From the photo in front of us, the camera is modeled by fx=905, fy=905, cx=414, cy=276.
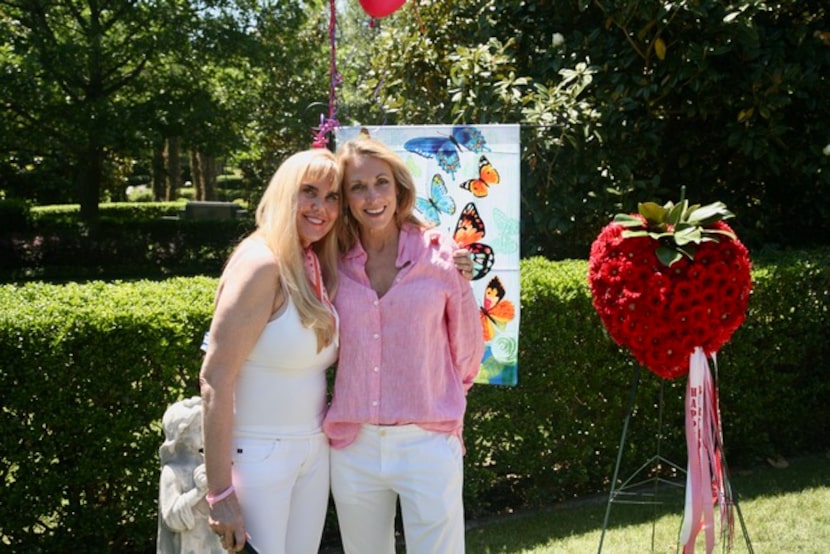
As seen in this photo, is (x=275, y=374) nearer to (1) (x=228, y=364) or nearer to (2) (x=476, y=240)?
(1) (x=228, y=364)

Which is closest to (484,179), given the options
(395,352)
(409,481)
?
(395,352)

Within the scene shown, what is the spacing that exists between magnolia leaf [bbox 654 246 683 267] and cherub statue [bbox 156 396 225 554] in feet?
6.02

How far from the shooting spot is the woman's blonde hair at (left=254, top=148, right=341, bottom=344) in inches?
104

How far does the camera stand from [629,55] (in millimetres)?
6637

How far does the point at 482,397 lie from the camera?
16.9ft

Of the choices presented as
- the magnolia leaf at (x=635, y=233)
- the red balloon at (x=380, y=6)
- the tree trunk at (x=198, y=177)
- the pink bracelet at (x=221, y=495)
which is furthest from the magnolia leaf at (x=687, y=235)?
the tree trunk at (x=198, y=177)

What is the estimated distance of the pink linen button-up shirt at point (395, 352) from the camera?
2803mm

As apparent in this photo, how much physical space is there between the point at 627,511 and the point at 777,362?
61.3 inches

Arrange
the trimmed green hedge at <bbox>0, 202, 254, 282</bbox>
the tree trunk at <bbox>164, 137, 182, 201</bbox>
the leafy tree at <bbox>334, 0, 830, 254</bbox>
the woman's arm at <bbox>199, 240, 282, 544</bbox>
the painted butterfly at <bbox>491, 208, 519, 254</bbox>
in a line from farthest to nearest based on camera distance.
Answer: the tree trunk at <bbox>164, 137, 182, 201</bbox> → the trimmed green hedge at <bbox>0, 202, 254, 282</bbox> → the leafy tree at <bbox>334, 0, 830, 254</bbox> → the painted butterfly at <bbox>491, 208, 519, 254</bbox> → the woman's arm at <bbox>199, 240, 282, 544</bbox>

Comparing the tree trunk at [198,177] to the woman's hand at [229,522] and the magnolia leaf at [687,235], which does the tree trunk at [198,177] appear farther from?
the woman's hand at [229,522]

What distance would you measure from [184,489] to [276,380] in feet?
2.26

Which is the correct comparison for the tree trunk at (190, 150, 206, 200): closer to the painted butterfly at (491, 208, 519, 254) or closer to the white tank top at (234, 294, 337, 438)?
the painted butterfly at (491, 208, 519, 254)

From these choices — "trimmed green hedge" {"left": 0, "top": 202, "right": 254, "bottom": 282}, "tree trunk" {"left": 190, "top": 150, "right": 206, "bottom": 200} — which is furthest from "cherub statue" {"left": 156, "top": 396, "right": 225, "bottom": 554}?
"tree trunk" {"left": 190, "top": 150, "right": 206, "bottom": 200}

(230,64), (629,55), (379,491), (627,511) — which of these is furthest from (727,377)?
(230,64)
